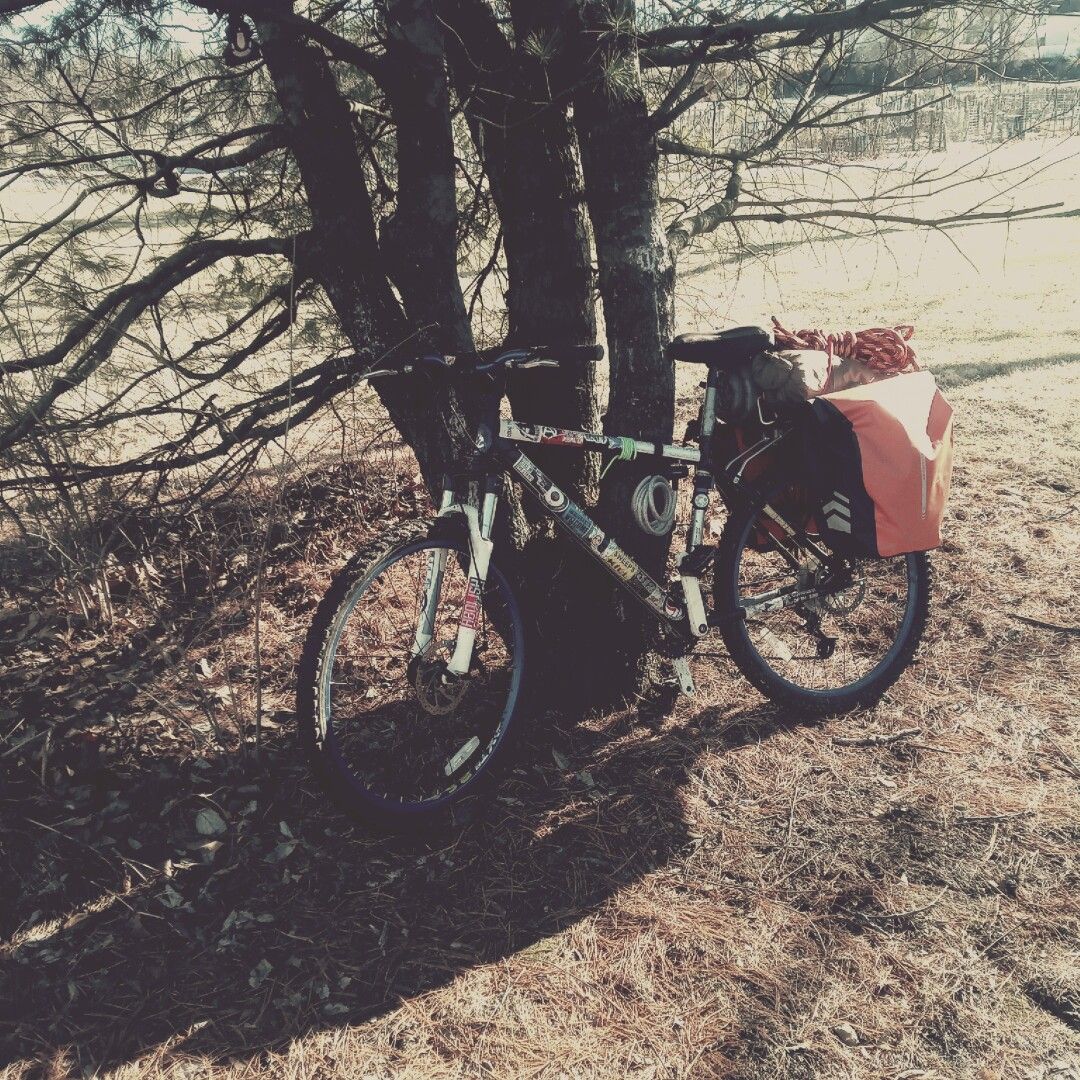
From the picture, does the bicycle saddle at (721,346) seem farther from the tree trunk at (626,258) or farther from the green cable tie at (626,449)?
the green cable tie at (626,449)

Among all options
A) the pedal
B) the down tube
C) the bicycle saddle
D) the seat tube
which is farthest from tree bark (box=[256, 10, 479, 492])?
the pedal

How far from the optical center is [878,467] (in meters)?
2.71

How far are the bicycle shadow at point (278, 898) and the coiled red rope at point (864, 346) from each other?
1.33 metres

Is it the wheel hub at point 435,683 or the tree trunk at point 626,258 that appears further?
the tree trunk at point 626,258

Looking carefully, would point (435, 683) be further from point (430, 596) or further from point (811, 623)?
point (811, 623)

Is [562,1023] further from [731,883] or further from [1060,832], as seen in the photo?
[1060,832]

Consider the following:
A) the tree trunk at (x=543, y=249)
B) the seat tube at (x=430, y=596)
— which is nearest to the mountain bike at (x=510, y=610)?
the seat tube at (x=430, y=596)

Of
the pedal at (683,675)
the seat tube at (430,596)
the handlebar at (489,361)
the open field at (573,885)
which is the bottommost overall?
the open field at (573,885)

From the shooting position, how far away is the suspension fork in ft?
7.99

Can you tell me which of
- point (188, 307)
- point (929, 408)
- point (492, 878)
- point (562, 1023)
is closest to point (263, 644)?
point (188, 307)

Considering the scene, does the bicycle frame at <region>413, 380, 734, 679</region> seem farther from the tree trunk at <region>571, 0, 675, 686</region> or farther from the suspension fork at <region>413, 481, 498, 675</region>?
the tree trunk at <region>571, 0, 675, 686</region>

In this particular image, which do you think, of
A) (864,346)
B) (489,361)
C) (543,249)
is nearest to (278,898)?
(489,361)

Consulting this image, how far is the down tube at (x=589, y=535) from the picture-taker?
2.52 metres

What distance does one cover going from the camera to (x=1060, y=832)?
8.17 feet
